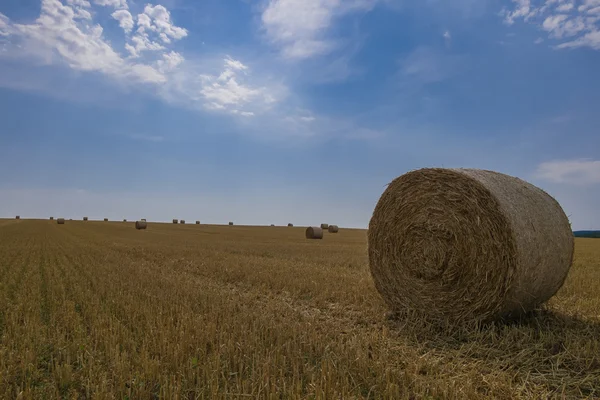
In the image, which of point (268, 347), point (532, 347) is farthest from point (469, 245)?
point (268, 347)

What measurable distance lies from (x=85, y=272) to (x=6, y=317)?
14.4 feet

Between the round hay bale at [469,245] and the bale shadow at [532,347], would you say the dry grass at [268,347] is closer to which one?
the bale shadow at [532,347]

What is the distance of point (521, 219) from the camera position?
5.66 m

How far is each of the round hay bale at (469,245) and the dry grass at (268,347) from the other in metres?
0.44

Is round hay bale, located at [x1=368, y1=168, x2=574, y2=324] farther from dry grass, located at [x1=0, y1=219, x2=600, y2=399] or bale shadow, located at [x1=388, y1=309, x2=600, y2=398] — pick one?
dry grass, located at [x1=0, y1=219, x2=600, y2=399]

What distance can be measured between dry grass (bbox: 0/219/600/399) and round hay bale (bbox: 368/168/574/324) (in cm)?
44

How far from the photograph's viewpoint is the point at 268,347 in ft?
15.1

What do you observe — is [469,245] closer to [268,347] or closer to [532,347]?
[532,347]

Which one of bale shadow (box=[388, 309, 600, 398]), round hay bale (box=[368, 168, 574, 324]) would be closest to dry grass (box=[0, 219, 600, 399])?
bale shadow (box=[388, 309, 600, 398])

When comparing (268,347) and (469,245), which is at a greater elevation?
(469,245)

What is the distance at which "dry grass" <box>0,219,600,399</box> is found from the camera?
3.61 meters

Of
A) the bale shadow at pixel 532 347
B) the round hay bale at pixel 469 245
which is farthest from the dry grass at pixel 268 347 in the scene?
the round hay bale at pixel 469 245

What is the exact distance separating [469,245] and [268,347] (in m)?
3.24

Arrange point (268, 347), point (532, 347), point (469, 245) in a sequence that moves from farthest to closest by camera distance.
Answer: point (469, 245)
point (532, 347)
point (268, 347)
